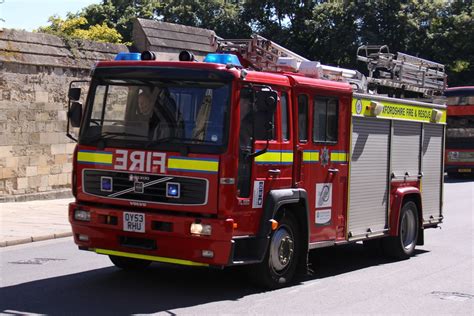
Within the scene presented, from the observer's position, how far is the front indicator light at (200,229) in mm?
8109

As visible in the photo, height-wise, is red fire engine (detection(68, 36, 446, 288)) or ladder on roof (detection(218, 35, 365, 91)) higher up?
ladder on roof (detection(218, 35, 365, 91))

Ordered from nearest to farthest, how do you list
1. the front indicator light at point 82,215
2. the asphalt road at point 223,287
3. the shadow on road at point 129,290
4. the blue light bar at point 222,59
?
the shadow on road at point 129,290
the asphalt road at point 223,287
the blue light bar at point 222,59
the front indicator light at point 82,215

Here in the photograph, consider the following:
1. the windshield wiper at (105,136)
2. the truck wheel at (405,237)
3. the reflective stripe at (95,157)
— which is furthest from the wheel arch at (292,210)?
the truck wheel at (405,237)

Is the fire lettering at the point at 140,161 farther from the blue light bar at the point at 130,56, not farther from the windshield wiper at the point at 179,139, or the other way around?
the blue light bar at the point at 130,56

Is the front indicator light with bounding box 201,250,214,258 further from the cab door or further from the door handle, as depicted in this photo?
the cab door

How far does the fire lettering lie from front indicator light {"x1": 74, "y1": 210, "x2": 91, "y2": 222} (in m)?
0.67

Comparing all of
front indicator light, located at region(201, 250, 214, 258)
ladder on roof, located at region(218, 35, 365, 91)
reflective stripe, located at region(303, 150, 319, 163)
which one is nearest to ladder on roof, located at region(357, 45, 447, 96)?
ladder on roof, located at region(218, 35, 365, 91)

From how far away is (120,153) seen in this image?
28.2 ft

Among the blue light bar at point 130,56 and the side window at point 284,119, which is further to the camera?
the blue light bar at point 130,56

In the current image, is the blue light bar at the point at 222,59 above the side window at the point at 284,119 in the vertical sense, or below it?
above

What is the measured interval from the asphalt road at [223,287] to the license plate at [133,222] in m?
0.71

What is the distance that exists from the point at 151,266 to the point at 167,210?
2248mm

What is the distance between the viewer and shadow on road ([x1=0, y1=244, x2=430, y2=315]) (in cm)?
Result: 779

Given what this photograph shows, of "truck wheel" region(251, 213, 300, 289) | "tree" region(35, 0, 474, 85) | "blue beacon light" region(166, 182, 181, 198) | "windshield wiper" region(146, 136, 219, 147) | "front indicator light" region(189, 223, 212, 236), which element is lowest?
"truck wheel" region(251, 213, 300, 289)
